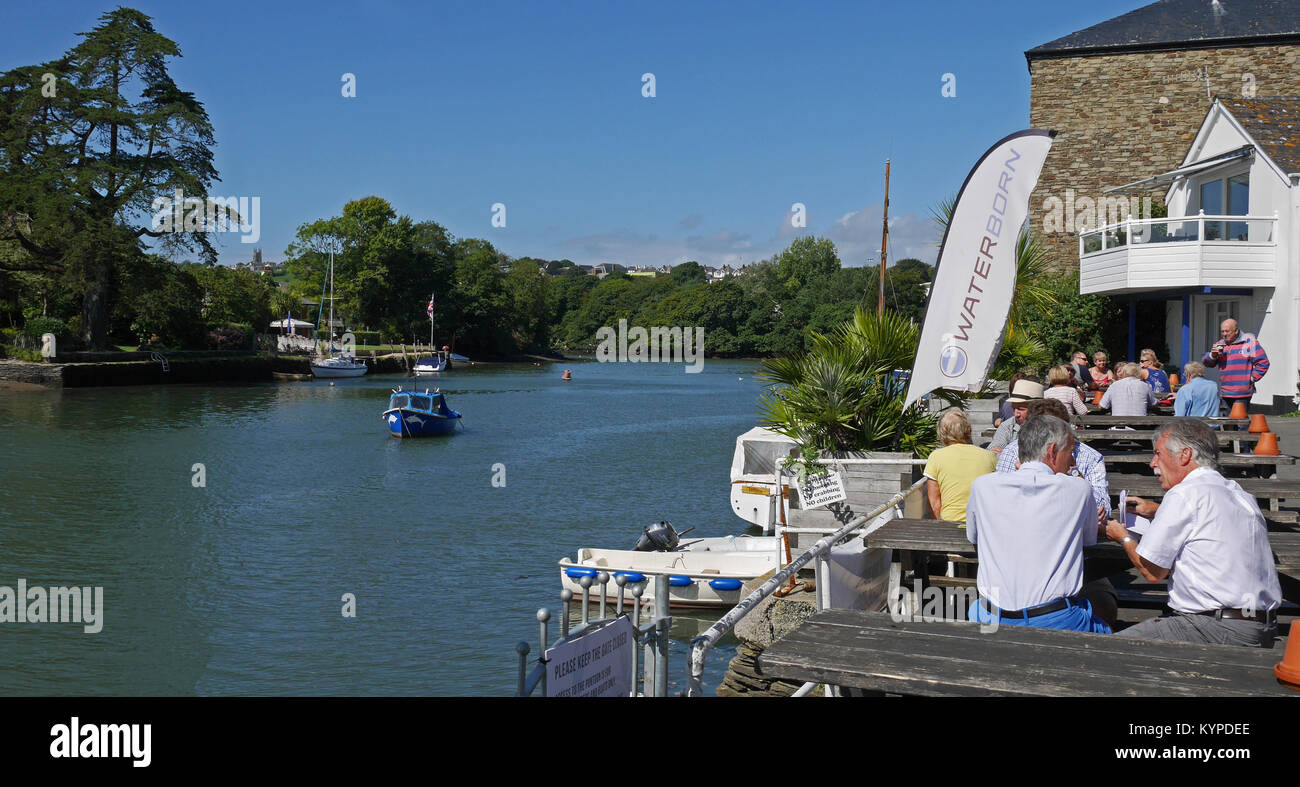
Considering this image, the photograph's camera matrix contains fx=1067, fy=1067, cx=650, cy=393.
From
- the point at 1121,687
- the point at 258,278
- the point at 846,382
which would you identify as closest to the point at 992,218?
the point at 846,382

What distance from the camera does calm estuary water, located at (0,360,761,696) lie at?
13.7m

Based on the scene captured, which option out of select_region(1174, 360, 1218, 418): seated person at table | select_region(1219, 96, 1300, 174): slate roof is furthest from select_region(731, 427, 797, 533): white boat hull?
select_region(1219, 96, 1300, 174): slate roof

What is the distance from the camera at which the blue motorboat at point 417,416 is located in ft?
143

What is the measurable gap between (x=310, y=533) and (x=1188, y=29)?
35838mm

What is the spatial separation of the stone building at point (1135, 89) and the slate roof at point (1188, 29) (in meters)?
0.04

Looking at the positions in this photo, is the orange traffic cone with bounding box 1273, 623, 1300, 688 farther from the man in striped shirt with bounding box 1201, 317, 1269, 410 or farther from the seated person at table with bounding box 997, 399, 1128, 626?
the man in striped shirt with bounding box 1201, 317, 1269, 410

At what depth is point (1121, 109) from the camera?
3947 cm

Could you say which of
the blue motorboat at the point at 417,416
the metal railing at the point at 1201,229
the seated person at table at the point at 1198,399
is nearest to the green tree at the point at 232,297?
the blue motorboat at the point at 417,416

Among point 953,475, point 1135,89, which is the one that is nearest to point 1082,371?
point 953,475

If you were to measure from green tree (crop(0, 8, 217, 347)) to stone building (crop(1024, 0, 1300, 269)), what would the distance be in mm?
52565

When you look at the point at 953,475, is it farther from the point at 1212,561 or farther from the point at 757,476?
the point at 757,476

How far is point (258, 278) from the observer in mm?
103438
